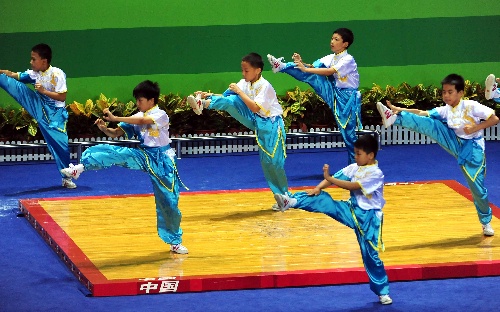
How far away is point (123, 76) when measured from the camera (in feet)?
48.3

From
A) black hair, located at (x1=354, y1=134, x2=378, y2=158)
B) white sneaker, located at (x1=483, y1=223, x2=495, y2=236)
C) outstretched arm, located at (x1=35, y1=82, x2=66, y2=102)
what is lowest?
white sneaker, located at (x1=483, y1=223, x2=495, y2=236)

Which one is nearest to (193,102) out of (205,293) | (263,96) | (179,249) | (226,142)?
(263,96)

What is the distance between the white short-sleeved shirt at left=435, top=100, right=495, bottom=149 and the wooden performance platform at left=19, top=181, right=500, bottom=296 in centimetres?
92

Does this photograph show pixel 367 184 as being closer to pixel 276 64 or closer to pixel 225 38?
pixel 276 64

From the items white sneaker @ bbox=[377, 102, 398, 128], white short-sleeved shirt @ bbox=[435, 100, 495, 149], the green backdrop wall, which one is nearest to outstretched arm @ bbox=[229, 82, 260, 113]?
white sneaker @ bbox=[377, 102, 398, 128]

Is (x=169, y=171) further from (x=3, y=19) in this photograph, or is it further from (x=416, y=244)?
(x=3, y=19)

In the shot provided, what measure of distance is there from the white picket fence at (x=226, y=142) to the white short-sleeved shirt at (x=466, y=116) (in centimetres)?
424

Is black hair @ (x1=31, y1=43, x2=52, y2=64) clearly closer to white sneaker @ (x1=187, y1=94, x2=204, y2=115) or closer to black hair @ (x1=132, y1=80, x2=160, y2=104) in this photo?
white sneaker @ (x1=187, y1=94, x2=204, y2=115)

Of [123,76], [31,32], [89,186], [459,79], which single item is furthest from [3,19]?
[459,79]

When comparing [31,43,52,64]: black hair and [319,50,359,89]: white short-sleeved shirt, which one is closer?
[319,50,359,89]: white short-sleeved shirt

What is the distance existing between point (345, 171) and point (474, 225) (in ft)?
7.75

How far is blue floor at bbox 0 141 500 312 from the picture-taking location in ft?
28.0

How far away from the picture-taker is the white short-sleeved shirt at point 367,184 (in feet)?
27.8

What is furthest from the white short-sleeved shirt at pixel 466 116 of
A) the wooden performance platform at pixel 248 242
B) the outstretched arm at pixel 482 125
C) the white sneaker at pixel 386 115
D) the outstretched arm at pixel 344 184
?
the outstretched arm at pixel 344 184
